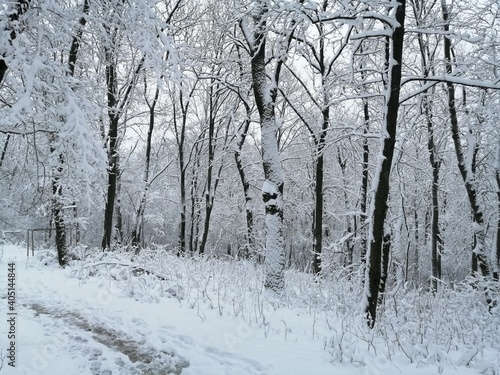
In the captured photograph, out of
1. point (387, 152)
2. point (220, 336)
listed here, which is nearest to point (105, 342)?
point (220, 336)

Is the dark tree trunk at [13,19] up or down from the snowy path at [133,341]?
up

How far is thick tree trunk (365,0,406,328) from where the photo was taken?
5.46 m

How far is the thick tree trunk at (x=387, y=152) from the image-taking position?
17.9 ft

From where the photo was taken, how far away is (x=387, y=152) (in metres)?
5.51

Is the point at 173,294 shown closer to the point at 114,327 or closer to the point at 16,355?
the point at 114,327

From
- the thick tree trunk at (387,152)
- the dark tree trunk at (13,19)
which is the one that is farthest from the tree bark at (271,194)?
the dark tree trunk at (13,19)

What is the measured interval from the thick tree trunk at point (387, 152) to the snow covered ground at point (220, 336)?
0.51 metres

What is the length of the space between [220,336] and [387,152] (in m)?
3.92

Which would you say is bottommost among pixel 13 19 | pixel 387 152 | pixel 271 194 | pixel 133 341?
pixel 133 341

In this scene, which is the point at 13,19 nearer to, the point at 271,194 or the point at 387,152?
the point at 271,194

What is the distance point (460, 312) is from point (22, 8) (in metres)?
8.76

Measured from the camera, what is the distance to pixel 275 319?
17.2 feet

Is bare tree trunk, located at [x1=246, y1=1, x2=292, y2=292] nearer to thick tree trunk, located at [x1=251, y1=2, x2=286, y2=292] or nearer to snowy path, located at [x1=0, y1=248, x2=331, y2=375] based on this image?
thick tree trunk, located at [x1=251, y1=2, x2=286, y2=292]

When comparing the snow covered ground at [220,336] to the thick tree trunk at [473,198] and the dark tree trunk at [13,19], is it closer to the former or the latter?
the thick tree trunk at [473,198]
